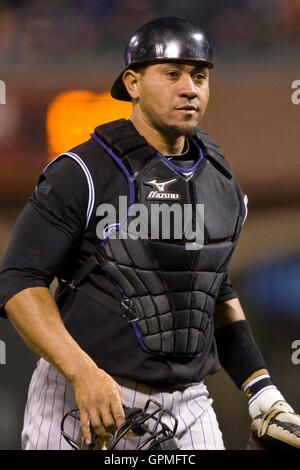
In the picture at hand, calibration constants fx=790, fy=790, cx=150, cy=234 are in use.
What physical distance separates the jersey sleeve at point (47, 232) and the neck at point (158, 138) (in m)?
0.26

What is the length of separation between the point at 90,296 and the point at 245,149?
5.81 feet

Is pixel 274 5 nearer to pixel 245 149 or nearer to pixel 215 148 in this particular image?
pixel 245 149

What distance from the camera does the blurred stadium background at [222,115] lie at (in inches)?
140

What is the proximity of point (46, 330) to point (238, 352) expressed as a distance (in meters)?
0.71

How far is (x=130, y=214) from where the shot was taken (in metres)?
2.00

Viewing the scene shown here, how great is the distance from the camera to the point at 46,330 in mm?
1811

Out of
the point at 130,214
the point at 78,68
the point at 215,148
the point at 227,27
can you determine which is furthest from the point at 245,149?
the point at 130,214

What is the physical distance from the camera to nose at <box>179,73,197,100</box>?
80.5 inches

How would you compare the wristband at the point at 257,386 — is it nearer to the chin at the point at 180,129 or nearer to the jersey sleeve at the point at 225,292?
the jersey sleeve at the point at 225,292

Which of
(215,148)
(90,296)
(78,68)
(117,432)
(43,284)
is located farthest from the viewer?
(78,68)

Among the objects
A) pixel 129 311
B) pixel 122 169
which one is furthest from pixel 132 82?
pixel 129 311

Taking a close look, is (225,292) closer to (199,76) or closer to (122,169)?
(122,169)

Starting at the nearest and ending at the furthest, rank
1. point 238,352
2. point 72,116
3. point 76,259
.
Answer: point 76,259 < point 238,352 < point 72,116

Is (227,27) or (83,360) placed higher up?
(227,27)
